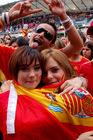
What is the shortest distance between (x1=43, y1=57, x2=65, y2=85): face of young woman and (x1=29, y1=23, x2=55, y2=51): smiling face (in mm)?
549

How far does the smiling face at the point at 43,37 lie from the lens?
1901mm

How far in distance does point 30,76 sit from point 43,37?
2.72ft

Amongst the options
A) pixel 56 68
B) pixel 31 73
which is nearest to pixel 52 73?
pixel 56 68

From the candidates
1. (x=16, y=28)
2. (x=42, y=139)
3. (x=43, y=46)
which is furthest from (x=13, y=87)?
(x=16, y=28)

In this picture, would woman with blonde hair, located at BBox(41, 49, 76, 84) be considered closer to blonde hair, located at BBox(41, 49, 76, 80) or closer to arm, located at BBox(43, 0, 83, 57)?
blonde hair, located at BBox(41, 49, 76, 80)

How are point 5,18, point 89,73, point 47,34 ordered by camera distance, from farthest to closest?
point 47,34
point 89,73
point 5,18

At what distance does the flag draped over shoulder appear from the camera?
1.04 metres

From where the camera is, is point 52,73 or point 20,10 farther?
point 20,10

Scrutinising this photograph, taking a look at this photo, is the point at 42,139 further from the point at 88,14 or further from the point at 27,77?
the point at 88,14

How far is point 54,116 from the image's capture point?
1.06 metres

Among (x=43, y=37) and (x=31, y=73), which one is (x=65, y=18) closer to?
(x=43, y=37)

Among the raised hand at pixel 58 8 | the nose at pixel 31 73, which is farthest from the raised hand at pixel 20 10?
the nose at pixel 31 73

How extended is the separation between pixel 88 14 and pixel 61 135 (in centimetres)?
2762

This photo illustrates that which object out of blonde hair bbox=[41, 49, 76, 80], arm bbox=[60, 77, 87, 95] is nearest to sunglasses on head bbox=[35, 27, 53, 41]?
blonde hair bbox=[41, 49, 76, 80]
